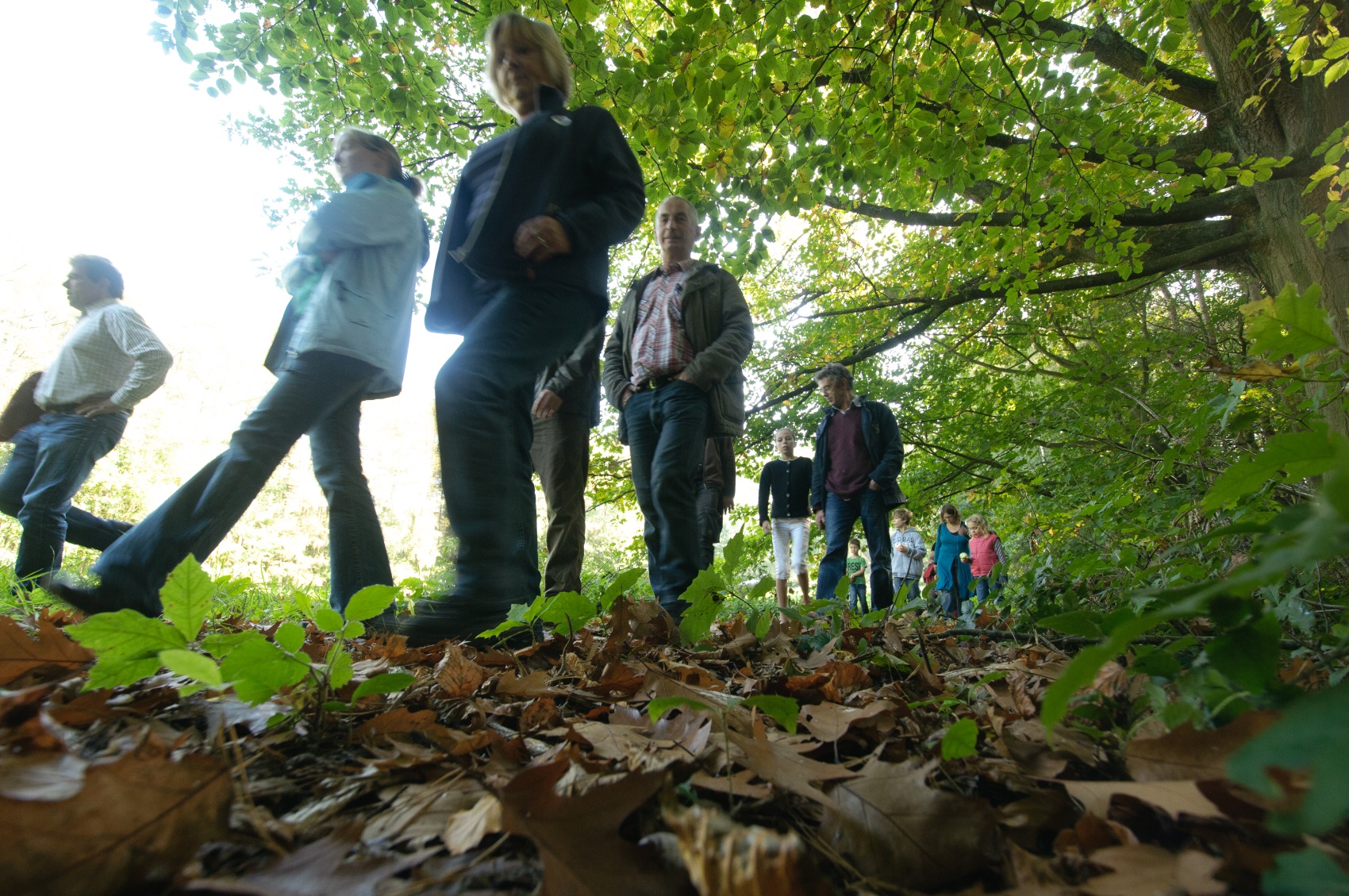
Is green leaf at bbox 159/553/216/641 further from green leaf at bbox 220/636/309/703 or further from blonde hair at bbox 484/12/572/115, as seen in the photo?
blonde hair at bbox 484/12/572/115

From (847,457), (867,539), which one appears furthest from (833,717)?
(847,457)

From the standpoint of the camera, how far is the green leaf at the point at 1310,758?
0.30 meters

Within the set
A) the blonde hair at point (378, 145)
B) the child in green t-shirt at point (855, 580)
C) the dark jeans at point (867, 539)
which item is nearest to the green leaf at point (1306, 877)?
the child in green t-shirt at point (855, 580)

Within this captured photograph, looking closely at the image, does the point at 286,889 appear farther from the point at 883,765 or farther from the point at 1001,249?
the point at 1001,249

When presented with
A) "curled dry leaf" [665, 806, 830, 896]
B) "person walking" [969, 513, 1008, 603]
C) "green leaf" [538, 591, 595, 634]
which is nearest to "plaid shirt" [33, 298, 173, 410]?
"green leaf" [538, 591, 595, 634]

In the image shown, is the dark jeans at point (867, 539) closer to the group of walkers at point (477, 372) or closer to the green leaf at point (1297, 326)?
the group of walkers at point (477, 372)

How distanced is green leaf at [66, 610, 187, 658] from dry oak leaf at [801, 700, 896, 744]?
0.88m

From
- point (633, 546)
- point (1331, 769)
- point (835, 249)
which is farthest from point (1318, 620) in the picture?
point (835, 249)

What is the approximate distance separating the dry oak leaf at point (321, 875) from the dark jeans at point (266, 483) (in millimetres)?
1663

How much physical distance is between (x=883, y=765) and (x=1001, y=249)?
4961 mm

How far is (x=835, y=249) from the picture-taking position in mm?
8680

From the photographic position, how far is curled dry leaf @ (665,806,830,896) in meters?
0.43

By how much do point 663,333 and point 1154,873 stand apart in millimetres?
2711

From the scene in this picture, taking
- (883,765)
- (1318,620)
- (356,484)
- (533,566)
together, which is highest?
(356,484)
